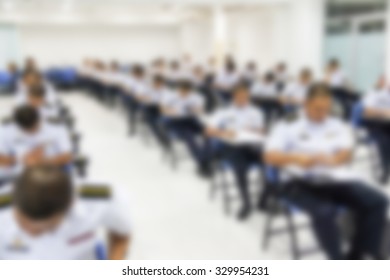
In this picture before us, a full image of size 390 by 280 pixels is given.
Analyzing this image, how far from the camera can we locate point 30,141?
2982 millimetres

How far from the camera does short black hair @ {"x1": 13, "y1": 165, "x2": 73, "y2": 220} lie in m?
1.23

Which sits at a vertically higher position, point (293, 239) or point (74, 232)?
point (293, 239)

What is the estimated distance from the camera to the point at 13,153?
2.92 metres

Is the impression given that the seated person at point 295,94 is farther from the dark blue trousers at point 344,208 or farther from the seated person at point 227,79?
the dark blue trousers at point 344,208

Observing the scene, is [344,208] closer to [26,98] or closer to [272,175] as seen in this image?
[272,175]

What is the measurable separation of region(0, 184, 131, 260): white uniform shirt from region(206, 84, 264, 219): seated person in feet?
6.50

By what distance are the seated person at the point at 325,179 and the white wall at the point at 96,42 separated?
14.4 m

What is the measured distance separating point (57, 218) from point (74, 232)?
208 millimetres

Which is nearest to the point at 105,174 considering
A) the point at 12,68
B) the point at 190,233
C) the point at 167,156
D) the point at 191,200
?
the point at 167,156

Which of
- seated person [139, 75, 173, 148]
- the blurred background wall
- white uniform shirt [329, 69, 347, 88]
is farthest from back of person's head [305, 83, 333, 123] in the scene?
the blurred background wall

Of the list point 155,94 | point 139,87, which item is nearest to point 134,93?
point 139,87

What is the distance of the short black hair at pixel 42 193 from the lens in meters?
1.23

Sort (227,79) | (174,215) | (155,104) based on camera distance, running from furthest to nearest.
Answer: (227,79) < (155,104) < (174,215)

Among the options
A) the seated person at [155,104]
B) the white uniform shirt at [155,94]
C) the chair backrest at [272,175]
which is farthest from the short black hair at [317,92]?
the white uniform shirt at [155,94]
